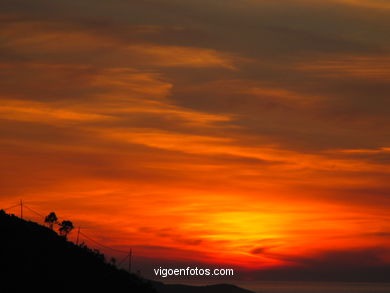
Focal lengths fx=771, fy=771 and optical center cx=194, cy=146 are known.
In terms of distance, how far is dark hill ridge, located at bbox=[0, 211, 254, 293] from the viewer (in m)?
85.2

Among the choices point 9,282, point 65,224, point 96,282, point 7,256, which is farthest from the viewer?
point 65,224

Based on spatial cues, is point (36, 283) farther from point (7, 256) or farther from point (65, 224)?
point (65, 224)

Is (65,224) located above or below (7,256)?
above

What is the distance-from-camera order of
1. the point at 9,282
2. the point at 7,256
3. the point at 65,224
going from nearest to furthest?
the point at 9,282 → the point at 7,256 → the point at 65,224

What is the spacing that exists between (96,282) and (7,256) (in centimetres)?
1313

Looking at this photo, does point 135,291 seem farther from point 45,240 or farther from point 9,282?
point 9,282

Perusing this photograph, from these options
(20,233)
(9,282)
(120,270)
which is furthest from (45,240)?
(9,282)

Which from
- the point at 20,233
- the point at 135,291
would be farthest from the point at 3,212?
the point at 135,291

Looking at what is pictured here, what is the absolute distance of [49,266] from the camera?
93312 millimetres

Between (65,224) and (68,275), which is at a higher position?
(65,224)

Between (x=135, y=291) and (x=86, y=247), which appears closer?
(x=135, y=291)

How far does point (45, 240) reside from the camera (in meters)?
102

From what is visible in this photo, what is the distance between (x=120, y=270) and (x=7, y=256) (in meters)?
22.4

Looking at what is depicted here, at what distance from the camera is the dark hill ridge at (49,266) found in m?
85.2
